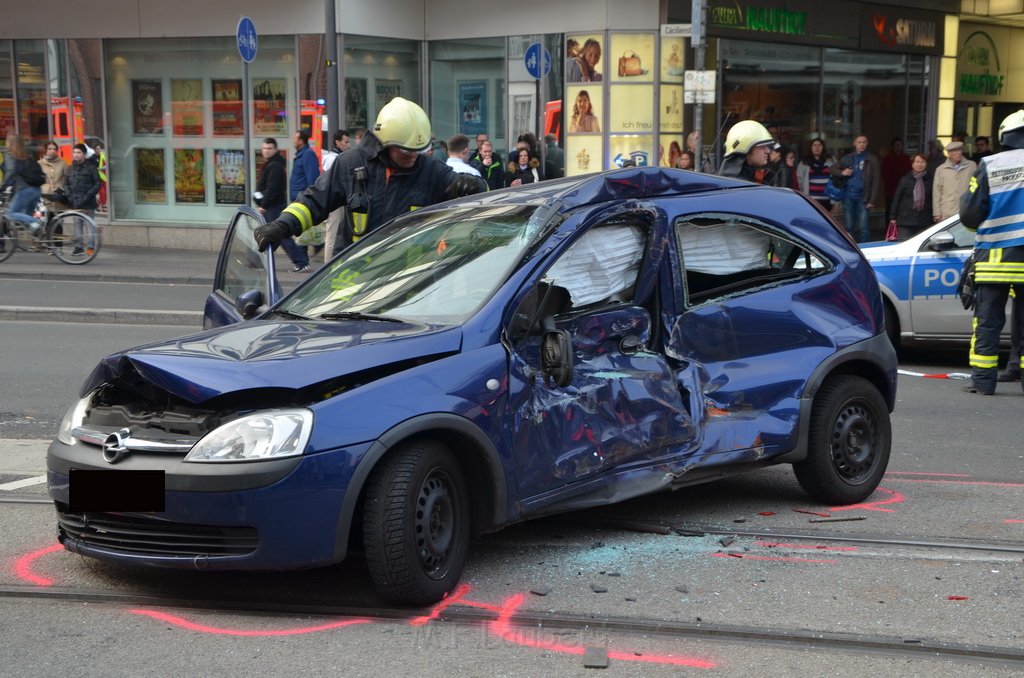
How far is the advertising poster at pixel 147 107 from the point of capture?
2192cm

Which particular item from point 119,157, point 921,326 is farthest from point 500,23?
point 921,326

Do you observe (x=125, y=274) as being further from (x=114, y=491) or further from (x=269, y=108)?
(x=114, y=491)

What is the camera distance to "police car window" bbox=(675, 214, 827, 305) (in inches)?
223

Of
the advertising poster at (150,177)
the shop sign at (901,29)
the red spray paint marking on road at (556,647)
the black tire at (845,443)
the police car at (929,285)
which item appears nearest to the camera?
the red spray paint marking on road at (556,647)

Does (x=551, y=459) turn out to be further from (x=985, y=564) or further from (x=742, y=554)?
(x=985, y=564)

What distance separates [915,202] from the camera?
56.5 ft

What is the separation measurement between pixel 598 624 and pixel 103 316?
9.91 meters

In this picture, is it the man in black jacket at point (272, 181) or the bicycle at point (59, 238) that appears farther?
the bicycle at point (59, 238)

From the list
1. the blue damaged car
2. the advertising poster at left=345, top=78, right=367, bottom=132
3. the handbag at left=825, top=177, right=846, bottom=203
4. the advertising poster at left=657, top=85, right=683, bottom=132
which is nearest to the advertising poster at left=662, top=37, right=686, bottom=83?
the advertising poster at left=657, top=85, right=683, bottom=132

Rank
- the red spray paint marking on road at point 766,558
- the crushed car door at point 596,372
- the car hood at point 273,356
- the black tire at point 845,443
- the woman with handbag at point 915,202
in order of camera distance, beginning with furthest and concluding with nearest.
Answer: the woman with handbag at point 915,202, the black tire at point 845,443, the red spray paint marking on road at point 766,558, the crushed car door at point 596,372, the car hood at point 273,356

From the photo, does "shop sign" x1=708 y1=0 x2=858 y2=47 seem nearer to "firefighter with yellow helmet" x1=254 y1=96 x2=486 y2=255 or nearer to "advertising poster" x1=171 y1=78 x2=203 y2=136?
"advertising poster" x1=171 y1=78 x2=203 y2=136

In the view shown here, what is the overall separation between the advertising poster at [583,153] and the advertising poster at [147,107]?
7069 millimetres

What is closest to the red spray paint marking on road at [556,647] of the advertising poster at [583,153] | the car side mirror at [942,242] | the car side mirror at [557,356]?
the car side mirror at [557,356]

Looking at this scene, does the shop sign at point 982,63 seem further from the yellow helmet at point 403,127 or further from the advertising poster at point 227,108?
the yellow helmet at point 403,127
